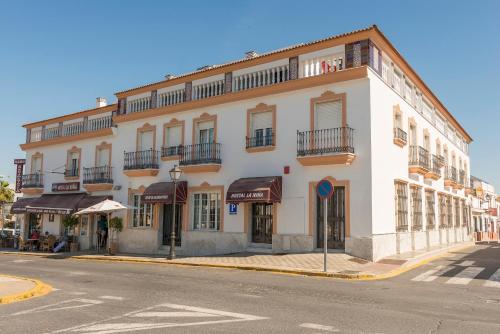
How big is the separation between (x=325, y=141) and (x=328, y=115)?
3.91 ft

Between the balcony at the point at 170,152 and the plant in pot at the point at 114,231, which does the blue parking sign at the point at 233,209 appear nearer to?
the balcony at the point at 170,152

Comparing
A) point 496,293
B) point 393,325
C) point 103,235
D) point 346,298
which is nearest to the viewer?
point 393,325

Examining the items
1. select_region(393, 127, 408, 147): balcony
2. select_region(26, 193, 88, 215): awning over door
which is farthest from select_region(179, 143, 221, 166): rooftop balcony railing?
→ select_region(393, 127, 408, 147): balcony

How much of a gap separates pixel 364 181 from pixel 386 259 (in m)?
3.08

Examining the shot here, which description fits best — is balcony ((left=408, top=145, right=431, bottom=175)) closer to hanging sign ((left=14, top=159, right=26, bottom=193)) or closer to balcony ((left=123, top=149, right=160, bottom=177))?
balcony ((left=123, top=149, right=160, bottom=177))

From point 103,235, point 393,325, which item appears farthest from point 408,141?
point 103,235

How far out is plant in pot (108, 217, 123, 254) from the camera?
22.3 metres

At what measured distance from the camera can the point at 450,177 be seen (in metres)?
28.6

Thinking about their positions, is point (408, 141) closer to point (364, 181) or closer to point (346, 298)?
point (364, 181)

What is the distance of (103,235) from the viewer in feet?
79.6

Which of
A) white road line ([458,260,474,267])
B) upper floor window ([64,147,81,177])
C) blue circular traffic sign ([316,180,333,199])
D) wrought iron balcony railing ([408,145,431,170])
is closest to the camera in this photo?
blue circular traffic sign ([316,180,333,199])

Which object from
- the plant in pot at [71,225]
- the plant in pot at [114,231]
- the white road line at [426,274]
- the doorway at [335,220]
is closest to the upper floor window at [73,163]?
the plant in pot at [71,225]

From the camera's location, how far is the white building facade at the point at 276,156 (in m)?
16.7

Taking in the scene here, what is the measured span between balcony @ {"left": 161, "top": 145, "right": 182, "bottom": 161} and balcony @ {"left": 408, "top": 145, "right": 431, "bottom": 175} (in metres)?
11.4
